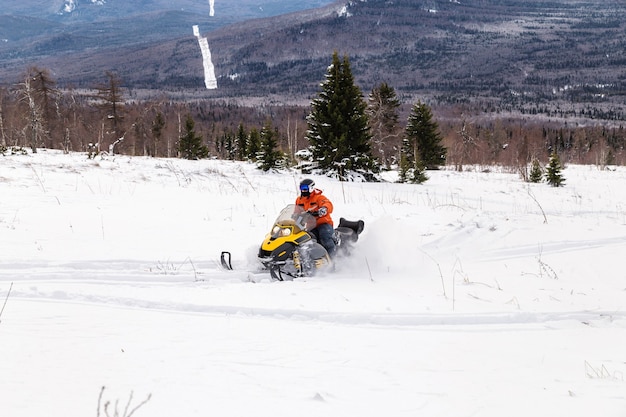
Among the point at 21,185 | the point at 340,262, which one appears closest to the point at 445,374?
the point at 340,262

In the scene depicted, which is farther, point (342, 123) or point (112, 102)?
point (112, 102)

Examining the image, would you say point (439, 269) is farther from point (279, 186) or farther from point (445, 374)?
point (279, 186)

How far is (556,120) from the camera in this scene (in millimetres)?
171875

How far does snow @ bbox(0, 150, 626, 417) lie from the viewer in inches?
131

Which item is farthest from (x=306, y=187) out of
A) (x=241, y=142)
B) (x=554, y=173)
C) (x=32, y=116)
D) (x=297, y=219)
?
(x=241, y=142)

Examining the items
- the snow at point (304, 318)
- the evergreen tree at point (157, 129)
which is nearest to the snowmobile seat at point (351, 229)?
the snow at point (304, 318)

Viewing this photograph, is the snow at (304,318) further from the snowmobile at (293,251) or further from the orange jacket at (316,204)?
the orange jacket at (316,204)

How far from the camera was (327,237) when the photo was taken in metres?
7.46

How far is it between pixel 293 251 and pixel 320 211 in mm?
945

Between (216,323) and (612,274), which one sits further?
(612,274)

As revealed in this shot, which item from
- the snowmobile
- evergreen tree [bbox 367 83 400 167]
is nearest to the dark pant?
the snowmobile

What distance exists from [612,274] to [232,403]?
670 cm

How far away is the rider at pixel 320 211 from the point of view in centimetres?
747

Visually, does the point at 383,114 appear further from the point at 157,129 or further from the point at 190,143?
the point at 157,129
